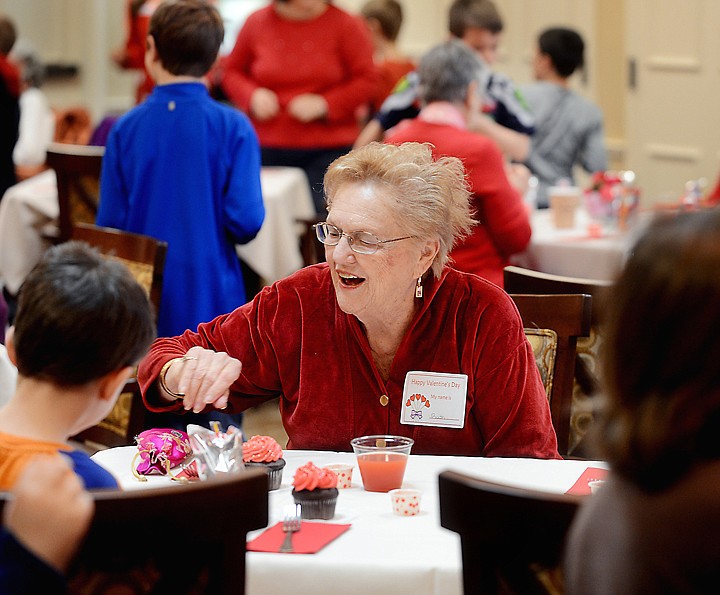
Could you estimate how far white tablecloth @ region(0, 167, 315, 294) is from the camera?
525 cm

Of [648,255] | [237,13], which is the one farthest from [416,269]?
[237,13]

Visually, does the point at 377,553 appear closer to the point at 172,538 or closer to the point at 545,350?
the point at 172,538

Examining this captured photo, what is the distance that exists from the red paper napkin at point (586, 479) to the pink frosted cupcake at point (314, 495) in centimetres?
41

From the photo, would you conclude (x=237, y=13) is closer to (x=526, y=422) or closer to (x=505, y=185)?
(x=505, y=185)

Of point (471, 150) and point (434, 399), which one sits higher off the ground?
point (471, 150)

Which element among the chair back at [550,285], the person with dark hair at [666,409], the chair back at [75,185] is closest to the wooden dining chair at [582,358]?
the chair back at [550,285]

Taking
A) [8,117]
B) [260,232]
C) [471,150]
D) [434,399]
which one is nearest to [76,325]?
[434,399]

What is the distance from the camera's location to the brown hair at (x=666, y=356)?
113 centimetres

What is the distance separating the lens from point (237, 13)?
10156mm

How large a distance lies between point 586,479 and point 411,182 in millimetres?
714


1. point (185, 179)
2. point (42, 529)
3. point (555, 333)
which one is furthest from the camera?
point (185, 179)

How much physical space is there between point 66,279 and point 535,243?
3.14m

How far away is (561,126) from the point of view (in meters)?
5.85

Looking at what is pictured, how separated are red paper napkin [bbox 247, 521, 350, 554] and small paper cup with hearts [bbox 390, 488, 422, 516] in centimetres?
10
